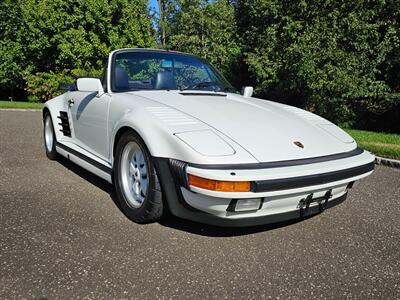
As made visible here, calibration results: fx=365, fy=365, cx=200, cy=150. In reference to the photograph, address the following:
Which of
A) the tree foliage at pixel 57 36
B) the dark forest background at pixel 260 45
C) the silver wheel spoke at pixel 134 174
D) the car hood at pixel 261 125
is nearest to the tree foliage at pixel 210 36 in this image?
the dark forest background at pixel 260 45

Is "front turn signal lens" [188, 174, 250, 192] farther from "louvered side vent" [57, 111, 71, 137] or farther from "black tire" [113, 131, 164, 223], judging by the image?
"louvered side vent" [57, 111, 71, 137]

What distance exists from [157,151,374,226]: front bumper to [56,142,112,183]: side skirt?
3.14 feet

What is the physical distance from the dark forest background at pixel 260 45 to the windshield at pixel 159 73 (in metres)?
6.41

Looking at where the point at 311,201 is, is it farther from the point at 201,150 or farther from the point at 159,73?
the point at 159,73

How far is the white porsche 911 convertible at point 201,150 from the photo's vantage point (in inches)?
93.0

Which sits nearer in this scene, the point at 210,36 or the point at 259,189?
the point at 259,189

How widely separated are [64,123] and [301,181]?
314 cm

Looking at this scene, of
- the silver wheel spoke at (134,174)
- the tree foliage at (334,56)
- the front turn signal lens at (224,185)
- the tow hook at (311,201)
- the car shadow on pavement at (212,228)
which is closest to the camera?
the front turn signal lens at (224,185)

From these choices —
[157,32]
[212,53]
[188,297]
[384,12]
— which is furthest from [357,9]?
[157,32]

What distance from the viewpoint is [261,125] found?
2.90 metres

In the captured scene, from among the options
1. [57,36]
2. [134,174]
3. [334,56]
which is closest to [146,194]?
[134,174]

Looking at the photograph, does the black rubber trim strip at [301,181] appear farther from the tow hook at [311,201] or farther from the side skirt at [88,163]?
the side skirt at [88,163]

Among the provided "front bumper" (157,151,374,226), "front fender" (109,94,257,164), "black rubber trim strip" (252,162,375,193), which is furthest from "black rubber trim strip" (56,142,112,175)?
"black rubber trim strip" (252,162,375,193)

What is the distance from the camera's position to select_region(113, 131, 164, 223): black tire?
268 cm
